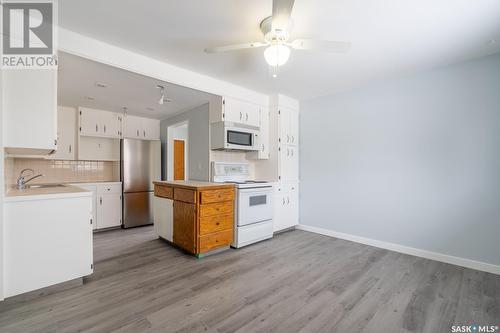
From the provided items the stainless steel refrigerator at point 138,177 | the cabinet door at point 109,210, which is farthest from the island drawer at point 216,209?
the cabinet door at point 109,210

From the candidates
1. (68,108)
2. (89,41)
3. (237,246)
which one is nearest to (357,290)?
(237,246)

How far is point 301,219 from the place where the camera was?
432 cm

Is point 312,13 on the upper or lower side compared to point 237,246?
upper

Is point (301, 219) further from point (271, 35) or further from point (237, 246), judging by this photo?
point (271, 35)

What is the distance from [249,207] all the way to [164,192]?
1329 millimetres

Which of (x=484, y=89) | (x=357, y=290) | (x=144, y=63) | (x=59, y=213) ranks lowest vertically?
(x=357, y=290)

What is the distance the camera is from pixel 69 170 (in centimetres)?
414

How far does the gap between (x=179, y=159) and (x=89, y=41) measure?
4.11 metres

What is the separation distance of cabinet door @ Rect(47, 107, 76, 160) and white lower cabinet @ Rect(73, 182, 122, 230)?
67 cm

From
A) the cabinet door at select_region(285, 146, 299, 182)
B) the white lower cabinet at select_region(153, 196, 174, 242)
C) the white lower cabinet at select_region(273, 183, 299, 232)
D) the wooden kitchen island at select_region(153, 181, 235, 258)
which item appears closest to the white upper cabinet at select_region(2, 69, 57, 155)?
the wooden kitchen island at select_region(153, 181, 235, 258)

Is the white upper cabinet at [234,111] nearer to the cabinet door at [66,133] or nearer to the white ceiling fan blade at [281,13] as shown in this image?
the white ceiling fan blade at [281,13]

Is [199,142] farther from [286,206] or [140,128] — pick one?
[286,206]

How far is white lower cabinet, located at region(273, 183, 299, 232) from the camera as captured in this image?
392cm

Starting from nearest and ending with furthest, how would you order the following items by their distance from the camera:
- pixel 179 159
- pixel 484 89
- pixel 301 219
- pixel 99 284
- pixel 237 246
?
pixel 99 284, pixel 484 89, pixel 237 246, pixel 301 219, pixel 179 159
